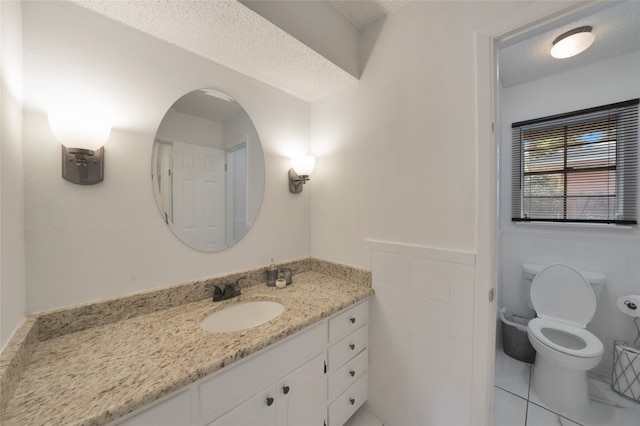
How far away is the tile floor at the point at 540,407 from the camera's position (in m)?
1.44

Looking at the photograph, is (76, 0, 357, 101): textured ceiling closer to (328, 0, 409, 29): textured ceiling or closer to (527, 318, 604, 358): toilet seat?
(328, 0, 409, 29): textured ceiling

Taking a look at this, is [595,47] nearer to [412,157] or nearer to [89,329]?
[412,157]

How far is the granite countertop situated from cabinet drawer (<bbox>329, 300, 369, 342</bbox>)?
0.10 m

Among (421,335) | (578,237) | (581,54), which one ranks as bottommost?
(421,335)

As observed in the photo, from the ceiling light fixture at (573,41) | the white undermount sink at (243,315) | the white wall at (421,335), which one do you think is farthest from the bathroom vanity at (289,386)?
the ceiling light fixture at (573,41)

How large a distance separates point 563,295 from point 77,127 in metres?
3.19

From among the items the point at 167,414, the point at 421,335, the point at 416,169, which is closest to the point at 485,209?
the point at 416,169

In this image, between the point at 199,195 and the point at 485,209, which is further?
the point at 199,195

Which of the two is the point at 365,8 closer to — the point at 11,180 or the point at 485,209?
the point at 485,209

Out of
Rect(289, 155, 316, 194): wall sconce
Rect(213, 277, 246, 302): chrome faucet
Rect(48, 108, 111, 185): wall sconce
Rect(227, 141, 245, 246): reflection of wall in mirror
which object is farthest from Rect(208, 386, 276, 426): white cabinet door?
Rect(289, 155, 316, 194): wall sconce

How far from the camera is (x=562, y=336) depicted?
5.81 ft

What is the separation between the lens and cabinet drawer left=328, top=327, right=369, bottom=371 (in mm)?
1223

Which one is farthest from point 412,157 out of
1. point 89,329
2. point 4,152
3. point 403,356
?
point 89,329

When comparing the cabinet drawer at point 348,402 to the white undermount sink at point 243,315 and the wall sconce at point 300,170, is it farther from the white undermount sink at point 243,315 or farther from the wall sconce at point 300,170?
the wall sconce at point 300,170
